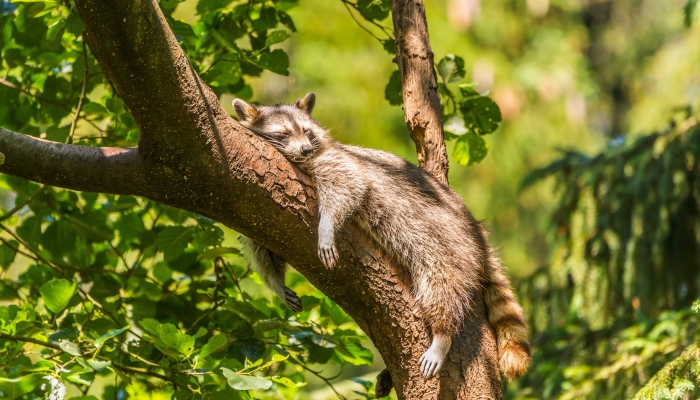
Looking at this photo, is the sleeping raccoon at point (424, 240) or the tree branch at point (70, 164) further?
the sleeping raccoon at point (424, 240)

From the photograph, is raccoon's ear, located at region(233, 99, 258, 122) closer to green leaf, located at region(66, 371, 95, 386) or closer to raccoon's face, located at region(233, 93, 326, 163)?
raccoon's face, located at region(233, 93, 326, 163)

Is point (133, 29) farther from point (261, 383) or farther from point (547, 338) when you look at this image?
point (547, 338)

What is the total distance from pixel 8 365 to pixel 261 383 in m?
1.01

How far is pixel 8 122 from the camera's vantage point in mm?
3654

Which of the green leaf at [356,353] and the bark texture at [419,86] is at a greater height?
the bark texture at [419,86]

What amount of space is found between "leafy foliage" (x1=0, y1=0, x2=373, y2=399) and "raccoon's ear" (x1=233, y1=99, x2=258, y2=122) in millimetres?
310

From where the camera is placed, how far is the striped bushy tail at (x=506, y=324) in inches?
125

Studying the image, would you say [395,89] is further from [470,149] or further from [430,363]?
[430,363]

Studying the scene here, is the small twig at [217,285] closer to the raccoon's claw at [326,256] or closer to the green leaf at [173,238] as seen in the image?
the green leaf at [173,238]

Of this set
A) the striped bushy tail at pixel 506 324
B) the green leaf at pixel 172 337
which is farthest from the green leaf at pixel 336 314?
the green leaf at pixel 172 337

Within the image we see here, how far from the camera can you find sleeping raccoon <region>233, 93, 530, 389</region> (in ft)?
10.4

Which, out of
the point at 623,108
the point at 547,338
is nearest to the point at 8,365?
the point at 547,338

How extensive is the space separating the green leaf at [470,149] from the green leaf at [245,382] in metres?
1.70

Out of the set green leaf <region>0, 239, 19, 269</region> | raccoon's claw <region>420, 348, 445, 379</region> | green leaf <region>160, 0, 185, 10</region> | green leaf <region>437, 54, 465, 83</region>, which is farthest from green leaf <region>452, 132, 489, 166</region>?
green leaf <region>0, 239, 19, 269</region>
